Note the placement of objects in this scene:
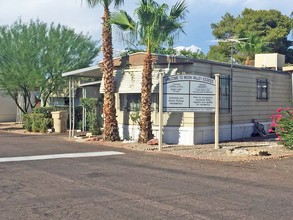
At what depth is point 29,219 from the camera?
6551mm

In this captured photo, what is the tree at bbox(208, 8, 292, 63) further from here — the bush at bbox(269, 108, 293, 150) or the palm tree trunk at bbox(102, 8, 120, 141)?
the bush at bbox(269, 108, 293, 150)

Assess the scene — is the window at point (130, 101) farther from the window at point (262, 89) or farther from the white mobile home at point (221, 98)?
the window at point (262, 89)

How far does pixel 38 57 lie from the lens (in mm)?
28109

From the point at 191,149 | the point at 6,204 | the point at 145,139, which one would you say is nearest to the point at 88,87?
the point at 145,139

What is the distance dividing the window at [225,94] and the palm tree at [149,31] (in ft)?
10.8

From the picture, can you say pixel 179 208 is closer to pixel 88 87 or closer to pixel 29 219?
pixel 29 219

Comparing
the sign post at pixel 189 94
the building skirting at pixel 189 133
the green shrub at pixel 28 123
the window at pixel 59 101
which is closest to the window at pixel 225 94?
the building skirting at pixel 189 133

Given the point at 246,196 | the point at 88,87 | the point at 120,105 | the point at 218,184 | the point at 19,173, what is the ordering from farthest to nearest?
1. the point at 88,87
2. the point at 120,105
3. the point at 19,173
4. the point at 218,184
5. the point at 246,196

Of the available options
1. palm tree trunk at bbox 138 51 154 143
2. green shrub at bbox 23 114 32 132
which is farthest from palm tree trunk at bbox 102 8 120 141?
green shrub at bbox 23 114 32 132

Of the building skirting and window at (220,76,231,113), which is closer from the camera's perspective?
the building skirting

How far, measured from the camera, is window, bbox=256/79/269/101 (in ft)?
72.3

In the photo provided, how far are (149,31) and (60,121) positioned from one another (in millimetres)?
10021

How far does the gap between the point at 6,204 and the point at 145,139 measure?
10.5 metres

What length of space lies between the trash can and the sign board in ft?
34.0
